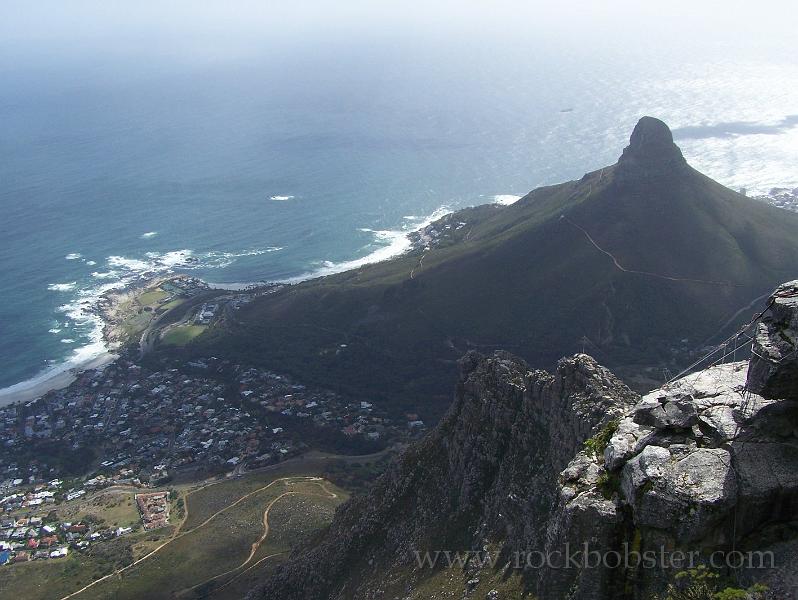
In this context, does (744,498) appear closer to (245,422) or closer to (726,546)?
(726,546)

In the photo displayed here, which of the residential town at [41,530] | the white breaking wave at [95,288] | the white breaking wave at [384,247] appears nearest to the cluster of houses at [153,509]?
the residential town at [41,530]

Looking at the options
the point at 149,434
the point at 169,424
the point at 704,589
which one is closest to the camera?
the point at 704,589

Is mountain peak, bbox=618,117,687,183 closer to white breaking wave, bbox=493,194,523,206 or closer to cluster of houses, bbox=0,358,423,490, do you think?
cluster of houses, bbox=0,358,423,490

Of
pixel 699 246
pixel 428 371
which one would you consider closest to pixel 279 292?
pixel 428 371

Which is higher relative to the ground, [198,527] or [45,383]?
[198,527]

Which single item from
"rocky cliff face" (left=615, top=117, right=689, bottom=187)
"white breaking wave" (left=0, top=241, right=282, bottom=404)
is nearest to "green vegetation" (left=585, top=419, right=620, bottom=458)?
"rocky cliff face" (left=615, top=117, right=689, bottom=187)

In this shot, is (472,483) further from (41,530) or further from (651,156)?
(651,156)

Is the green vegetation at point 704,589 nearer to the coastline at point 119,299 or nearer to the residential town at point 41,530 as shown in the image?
the residential town at point 41,530

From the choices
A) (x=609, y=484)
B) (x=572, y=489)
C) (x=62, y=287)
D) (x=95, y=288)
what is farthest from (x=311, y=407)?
(x=609, y=484)
